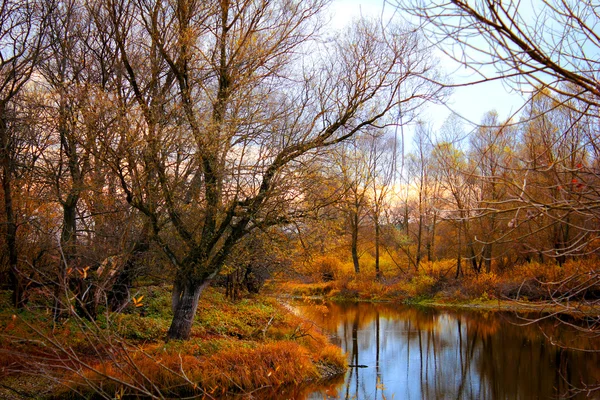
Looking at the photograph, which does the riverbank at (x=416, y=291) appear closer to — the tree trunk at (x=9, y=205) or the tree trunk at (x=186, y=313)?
the tree trunk at (x=186, y=313)

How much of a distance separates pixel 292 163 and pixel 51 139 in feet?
22.9

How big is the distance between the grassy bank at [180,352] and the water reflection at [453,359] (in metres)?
1.09

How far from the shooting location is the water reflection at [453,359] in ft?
39.3

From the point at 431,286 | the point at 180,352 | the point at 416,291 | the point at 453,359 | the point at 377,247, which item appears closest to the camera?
the point at 180,352

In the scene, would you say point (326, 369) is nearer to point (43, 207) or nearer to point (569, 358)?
point (569, 358)

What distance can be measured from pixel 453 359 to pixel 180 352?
9.65m

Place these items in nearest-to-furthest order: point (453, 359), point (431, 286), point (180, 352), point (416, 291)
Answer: point (180, 352) < point (453, 359) < point (431, 286) < point (416, 291)

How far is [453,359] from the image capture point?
1543 centimetres

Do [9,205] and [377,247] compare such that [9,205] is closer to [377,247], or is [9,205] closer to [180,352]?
[180,352]

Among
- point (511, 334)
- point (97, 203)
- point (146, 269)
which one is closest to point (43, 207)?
point (97, 203)

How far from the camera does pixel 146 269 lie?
1429 cm

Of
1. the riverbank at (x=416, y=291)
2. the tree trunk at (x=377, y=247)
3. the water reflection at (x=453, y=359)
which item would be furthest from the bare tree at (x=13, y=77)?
the tree trunk at (x=377, y=247)

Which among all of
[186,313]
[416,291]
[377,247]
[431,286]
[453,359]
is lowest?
[453,359]

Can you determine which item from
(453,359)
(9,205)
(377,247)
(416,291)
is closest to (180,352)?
(9,205)
